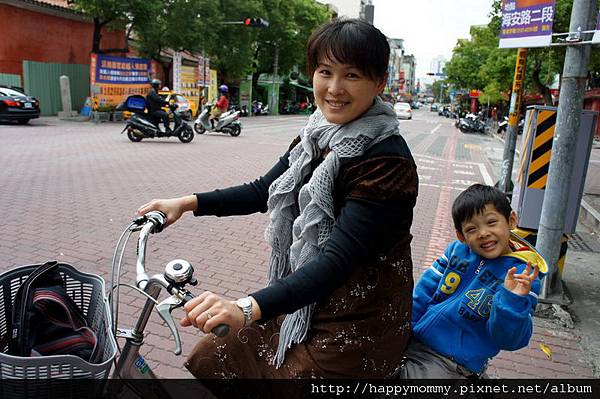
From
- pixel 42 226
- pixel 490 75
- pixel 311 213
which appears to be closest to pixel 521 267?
pixel 311 213

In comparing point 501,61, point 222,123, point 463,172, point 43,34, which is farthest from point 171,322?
point 43,34

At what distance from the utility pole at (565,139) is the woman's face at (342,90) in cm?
290

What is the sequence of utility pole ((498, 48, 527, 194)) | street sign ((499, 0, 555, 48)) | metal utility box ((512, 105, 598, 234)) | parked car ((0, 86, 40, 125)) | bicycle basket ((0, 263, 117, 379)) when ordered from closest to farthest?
bicycle basket ((0, 263, 117, 379))
street sign ((499, 0, 555, 48))
metal utility box ((512, 105, 598, 234))
utility pole ((498, 48, 527, 194))
parked car ((0, 86, 40, 125))

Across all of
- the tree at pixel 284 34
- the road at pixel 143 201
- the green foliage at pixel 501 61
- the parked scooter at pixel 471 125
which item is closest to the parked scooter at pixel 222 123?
the road at pixel 143 201

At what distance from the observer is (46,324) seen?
4.20 feet

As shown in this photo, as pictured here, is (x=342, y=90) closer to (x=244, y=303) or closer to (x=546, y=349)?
(x=244, y=303)

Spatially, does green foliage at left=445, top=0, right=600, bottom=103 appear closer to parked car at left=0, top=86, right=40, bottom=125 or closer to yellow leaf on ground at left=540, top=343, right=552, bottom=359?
yellow leaf on ground at left=540, top=343, right=552, bottom=359

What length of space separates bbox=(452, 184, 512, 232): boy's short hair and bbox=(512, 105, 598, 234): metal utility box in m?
2.83

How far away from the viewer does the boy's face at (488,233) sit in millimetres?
1718

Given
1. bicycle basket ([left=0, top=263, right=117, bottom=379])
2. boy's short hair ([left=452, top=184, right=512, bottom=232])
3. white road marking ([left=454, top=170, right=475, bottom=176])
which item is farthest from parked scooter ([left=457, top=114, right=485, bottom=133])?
bicycle basket ([left=0, top=263, right=117, bottom=379])

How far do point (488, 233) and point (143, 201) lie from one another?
572cm

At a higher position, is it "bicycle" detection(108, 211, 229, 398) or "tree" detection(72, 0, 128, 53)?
"tree" detection(72, 0, 128, 53)

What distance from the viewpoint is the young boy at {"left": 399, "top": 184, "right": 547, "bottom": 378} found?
156cm

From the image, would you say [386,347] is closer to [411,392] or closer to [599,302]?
[411,392]
